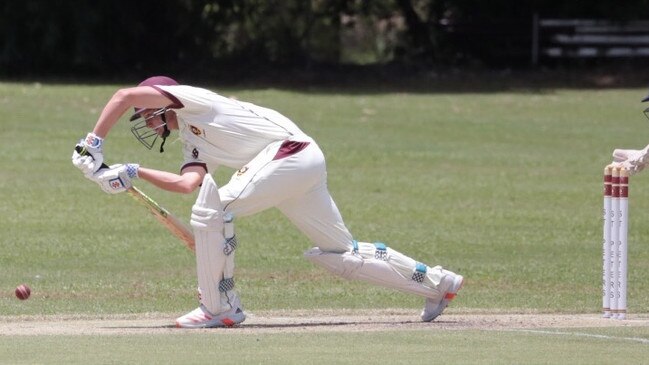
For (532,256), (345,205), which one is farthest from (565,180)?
(532,256)

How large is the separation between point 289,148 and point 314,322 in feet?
4.58

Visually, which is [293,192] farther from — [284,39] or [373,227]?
[284,39]

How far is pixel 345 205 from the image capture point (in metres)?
17.9

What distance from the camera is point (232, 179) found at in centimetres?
922

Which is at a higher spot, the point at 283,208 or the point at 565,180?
the point at 283,208

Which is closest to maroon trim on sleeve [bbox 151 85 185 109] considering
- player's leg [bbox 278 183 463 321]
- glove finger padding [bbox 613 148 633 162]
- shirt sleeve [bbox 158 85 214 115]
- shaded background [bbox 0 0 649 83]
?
shirt sleeve [bbox 158 85 214 115]

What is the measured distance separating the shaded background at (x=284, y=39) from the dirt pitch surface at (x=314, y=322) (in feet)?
73.0

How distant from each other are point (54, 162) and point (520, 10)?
17628mm

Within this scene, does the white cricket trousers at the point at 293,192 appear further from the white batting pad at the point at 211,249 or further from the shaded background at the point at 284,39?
the shaded background at the point at 284,39

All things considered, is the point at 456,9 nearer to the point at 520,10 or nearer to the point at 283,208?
the point at 520,10

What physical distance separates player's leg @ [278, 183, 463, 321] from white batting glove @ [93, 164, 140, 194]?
3.37 feet

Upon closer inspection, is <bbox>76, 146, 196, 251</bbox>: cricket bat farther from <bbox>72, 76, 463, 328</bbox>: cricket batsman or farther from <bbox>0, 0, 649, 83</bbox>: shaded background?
<bbox>0, 0, 649, 83</bbox>: shaded background

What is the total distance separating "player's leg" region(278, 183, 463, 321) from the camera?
9266mm

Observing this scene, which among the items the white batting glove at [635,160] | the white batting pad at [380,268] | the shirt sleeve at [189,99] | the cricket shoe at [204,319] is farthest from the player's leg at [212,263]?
the white batting glove at [635,160]
